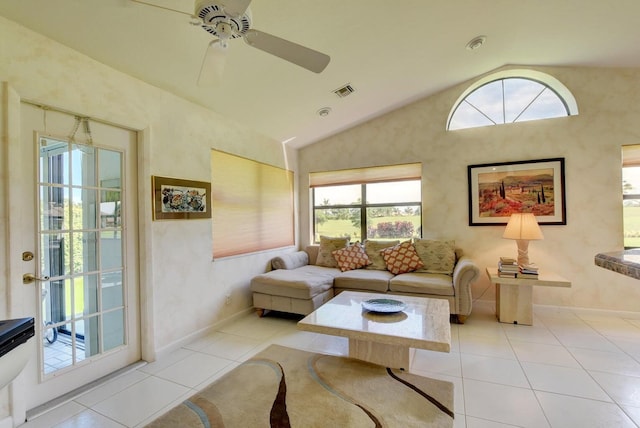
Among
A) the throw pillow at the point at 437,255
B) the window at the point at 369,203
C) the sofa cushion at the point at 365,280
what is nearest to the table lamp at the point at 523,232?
the throw pillow at the point at 437,255

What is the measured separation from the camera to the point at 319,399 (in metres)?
1.77

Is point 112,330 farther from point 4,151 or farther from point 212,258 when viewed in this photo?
point 4,151

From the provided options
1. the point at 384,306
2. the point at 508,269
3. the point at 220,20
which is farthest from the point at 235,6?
the point at 508,269

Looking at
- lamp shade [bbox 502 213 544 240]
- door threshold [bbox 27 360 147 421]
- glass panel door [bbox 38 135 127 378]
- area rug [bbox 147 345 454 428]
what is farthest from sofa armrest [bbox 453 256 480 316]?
glass panel door [bbox 38 135 127 378]

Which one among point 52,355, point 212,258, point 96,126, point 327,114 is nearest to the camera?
point 52,355

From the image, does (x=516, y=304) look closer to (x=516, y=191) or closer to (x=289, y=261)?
(x=516, y=191)

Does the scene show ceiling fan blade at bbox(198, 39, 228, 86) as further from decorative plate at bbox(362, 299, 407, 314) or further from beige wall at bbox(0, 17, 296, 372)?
decorative plate at bbox(362, 299, 407, 314)

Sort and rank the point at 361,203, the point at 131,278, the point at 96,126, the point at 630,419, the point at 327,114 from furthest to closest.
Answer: the point at 361,203 → the point at 327,114 → the point at 131,278 → the point at 96,126 → the point at 630,419

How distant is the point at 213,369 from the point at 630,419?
9.26 ft

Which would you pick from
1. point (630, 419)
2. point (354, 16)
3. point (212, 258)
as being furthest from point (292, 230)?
point (630, 419)

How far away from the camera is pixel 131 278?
2.53 meters

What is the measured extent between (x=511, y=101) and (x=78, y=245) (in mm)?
5011

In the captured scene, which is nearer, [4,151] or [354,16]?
[4,151]

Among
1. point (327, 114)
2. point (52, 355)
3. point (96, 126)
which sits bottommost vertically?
point (52, 355)
